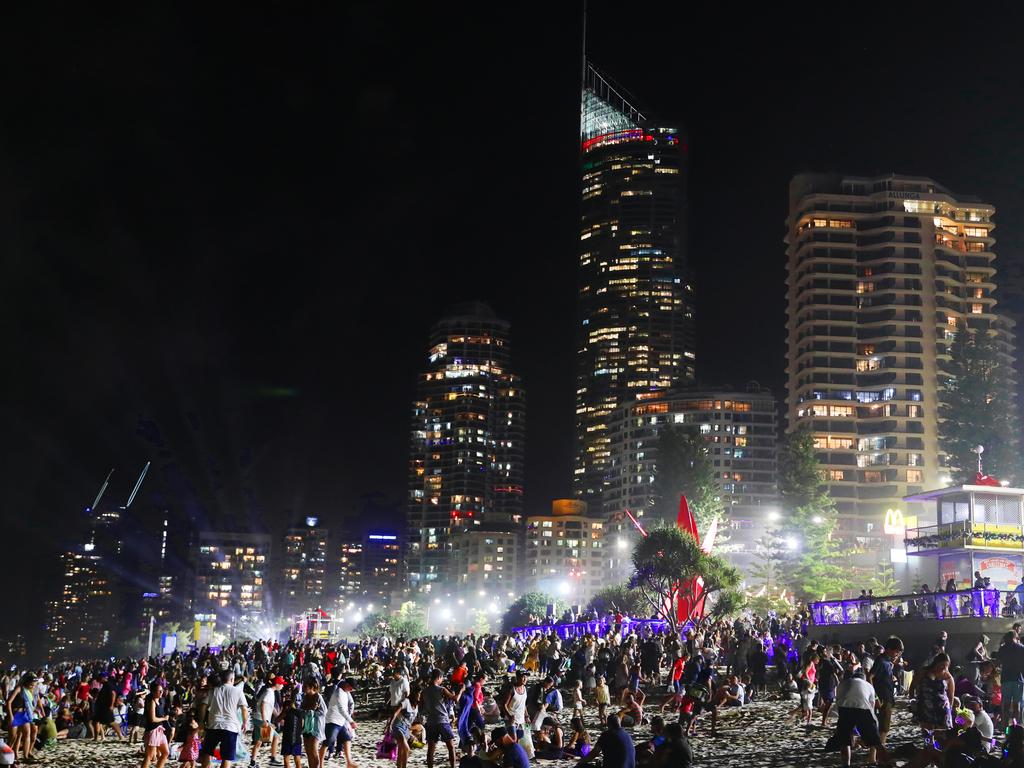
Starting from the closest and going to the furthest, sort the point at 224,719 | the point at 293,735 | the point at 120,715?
the point at 224,719 → the point at 293,735 → the point at 120,715

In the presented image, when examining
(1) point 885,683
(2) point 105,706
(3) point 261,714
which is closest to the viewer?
(1) point 885,683

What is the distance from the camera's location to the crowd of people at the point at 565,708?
15.8m

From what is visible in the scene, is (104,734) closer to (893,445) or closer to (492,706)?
(492,706)

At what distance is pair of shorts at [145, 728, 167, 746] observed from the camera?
1781 cm

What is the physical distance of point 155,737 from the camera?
1792 centimetres

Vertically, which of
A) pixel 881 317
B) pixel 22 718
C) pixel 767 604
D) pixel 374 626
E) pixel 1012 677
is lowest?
pixel 22 718

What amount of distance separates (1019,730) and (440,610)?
172m

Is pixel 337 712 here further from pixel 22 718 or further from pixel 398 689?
→ pixel 22 718

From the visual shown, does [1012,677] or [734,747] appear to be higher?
[1012,677]

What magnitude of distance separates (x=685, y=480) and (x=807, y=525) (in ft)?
48.4

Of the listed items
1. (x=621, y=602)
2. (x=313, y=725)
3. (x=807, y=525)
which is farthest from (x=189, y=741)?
(x=621, y=602)

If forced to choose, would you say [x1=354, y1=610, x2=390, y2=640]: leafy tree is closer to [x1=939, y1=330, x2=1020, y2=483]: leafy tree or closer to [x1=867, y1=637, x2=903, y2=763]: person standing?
[x1=939, y1=330, x2=1020, y2=483]: leafy tree

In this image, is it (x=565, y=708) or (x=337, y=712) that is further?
(x=565, y=708)

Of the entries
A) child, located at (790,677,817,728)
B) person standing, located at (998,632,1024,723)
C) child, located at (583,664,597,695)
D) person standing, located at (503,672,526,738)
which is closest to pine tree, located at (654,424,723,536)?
child, located at (583,664,597,695)
